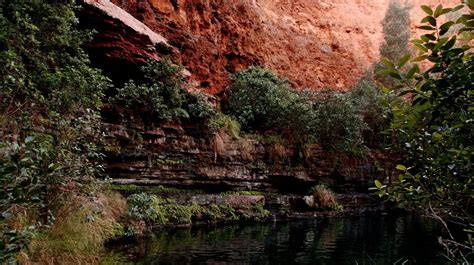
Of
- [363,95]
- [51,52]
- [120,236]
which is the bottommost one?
[120,236]

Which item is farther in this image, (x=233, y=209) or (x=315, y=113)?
(x=315, y=113)

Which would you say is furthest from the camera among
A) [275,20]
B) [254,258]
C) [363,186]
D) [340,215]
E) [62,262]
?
[275,20]

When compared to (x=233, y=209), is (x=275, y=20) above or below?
above

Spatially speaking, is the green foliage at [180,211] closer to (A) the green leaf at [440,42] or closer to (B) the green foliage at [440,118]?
(B) the green foliage at [440,118]

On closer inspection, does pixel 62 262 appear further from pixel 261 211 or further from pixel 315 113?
pixel 315 113

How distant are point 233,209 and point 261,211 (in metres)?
1.51

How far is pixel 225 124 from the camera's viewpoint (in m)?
19.7

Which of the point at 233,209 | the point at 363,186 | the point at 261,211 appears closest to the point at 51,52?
the point at 233,209

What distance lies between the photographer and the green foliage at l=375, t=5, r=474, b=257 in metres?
2.02

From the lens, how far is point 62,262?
6.89m

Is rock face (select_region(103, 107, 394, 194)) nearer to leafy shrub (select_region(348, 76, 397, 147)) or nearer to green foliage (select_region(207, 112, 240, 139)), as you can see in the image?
green foliage (select_region(207, 112, 240, 139))

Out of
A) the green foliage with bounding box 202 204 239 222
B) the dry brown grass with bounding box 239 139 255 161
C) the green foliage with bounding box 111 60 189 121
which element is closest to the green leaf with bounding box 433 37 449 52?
the green foliage with bounding box 111 60 189 121

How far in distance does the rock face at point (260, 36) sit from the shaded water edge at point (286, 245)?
912cm

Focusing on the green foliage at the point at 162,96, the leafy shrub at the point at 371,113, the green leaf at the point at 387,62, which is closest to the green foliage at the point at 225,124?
the green foliage at the point at 162,96
